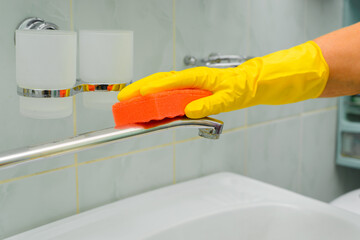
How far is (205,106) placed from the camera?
70cm

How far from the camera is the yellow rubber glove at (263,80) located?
0.72 meters

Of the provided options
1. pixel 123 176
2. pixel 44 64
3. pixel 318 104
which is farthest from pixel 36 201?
pixel 318 104

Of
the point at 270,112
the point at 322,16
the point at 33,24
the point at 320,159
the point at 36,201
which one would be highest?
the point at 322,16

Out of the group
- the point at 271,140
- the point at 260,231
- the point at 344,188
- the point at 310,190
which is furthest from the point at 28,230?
the point at 344,188

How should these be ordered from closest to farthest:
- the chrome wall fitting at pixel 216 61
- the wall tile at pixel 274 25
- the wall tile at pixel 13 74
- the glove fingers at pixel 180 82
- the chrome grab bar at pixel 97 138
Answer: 1. the chrome grab bar at pixel 97 138
2. the glove fingers at pixel 180 82
3. the wall tile at pixel 13 74
4. the chrome wall fitting at pixel 216 61
5. the wall tile at pixel 274 25

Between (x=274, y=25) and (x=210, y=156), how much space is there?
1.68 feet

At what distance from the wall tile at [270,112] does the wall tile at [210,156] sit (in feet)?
0.24

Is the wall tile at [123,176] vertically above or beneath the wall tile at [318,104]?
beneath

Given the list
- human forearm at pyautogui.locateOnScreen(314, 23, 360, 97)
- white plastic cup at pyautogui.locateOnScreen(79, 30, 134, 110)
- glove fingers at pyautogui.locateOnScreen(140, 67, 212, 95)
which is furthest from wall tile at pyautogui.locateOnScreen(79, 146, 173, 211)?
human forearm at pyautogui.locateOnScreen(314, 23, 360, 97)

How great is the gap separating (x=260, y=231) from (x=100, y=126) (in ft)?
1.54

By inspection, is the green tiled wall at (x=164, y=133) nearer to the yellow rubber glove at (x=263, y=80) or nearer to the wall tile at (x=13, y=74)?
the wall tile at (x=13, y=74)

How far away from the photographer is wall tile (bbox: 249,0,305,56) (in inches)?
51.7

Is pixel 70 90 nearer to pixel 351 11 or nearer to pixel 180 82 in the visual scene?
pixel 180 82

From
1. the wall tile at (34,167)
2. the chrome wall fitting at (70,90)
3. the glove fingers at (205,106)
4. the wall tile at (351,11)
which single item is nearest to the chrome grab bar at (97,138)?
the glove fingers at (205,106)
